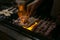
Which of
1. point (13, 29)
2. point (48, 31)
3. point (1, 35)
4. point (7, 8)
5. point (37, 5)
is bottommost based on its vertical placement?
point (1, 35)

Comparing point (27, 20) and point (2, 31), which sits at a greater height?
point (27, 20)

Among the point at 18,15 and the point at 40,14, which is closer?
the point at 18,15

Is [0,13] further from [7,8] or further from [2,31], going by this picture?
[2,31]

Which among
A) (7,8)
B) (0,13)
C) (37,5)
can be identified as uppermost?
(37,5)

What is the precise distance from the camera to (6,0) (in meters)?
2.81

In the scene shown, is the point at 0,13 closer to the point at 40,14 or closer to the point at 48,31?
the point at 40,14

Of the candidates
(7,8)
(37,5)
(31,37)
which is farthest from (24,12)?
(31,37)

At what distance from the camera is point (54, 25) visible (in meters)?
2.09

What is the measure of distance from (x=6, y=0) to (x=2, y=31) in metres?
1.14

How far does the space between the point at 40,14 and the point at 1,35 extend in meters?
1.00

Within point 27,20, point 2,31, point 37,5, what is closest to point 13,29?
point 2,31

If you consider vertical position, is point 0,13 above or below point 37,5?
below

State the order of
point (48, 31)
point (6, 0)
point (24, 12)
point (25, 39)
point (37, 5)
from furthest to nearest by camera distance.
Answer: point (6, 0) < point (37, 5) < point (24, 12) < point (48, 31) < point (25, 39)

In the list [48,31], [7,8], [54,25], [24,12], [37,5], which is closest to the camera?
[48,31]
